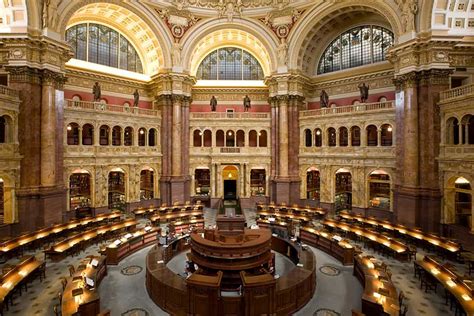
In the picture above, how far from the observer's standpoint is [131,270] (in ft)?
46.9

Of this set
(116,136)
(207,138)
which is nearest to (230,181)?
(207,138)

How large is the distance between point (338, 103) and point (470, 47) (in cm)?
1184

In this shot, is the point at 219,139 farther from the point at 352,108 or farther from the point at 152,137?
the point at 352,108

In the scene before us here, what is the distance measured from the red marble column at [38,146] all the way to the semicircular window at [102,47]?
7532mm

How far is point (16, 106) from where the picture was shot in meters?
18.8

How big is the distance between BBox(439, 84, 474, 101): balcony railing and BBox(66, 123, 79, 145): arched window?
2929 cm

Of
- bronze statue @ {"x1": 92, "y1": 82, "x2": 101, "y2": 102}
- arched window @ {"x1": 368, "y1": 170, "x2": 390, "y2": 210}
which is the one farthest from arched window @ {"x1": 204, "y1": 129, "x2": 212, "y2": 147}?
arched window @ {"x1": 368, "y1": 170, "x2": 390, "y2": 210}

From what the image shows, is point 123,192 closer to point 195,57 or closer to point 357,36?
point 195,57

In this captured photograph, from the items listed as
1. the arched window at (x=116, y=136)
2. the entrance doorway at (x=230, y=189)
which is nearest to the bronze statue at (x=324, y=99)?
the entrance doorway at (x=230, y=189)

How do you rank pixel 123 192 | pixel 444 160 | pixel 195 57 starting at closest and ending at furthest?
pixel 444 160, pixel 123 192, pixel 195 57

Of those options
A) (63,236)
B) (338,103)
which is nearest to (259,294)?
(63,236)

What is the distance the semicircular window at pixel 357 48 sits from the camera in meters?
27.0

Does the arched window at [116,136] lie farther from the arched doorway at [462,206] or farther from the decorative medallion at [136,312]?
the arched doorway at [462,206]

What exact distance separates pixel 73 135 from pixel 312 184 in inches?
958
